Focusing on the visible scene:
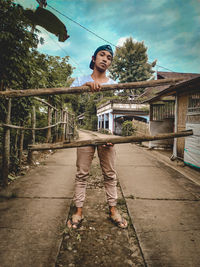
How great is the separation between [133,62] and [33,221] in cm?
3151

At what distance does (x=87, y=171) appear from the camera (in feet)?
5.58

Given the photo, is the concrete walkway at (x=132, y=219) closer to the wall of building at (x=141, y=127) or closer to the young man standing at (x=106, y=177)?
the young man standing at (x=106, y=177)

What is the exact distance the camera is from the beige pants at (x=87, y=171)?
1661 mm

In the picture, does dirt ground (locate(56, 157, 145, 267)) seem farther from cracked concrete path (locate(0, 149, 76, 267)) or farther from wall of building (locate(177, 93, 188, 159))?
wall of building (locate(177, 93, 188, 159))

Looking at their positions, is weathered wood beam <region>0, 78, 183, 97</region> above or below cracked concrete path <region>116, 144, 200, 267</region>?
above

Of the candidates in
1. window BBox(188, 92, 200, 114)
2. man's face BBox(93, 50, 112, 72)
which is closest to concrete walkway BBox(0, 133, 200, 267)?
man's face BBox(93, 50, 112, 72)

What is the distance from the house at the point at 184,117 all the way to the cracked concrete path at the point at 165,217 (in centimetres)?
129

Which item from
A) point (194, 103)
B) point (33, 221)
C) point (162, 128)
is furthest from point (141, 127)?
point (33, 221)

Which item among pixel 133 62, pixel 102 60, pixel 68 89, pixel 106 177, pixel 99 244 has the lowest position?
pixel 99 244

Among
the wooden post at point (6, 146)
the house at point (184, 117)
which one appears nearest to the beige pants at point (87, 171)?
the wooden post at point (6, 146)

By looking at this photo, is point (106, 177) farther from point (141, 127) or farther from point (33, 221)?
point (141, 127)

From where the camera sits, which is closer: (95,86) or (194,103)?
(95,86)

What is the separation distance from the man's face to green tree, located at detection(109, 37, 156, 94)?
2800 cm

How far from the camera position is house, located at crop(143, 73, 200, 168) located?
4.01 meters
